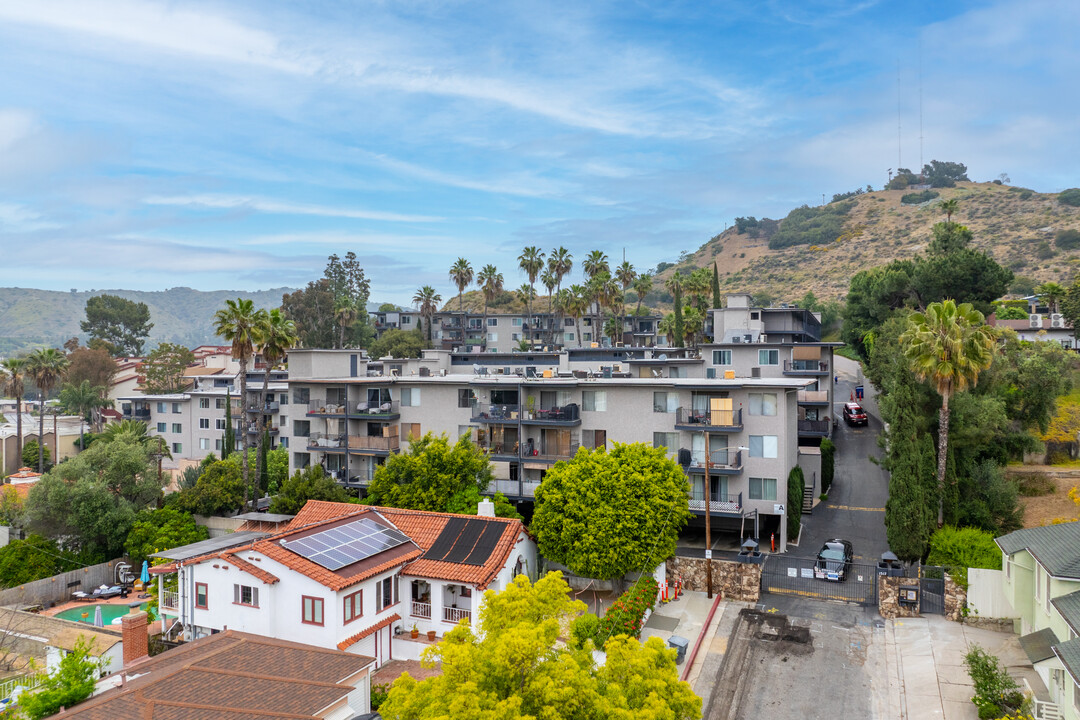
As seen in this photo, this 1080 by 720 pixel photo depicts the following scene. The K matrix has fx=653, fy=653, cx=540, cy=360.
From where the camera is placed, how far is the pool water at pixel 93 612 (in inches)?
1468

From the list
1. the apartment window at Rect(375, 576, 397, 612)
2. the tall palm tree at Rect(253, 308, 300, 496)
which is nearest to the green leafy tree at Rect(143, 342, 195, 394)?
the tall palm tree at Rect(253, 308, 300, 496)

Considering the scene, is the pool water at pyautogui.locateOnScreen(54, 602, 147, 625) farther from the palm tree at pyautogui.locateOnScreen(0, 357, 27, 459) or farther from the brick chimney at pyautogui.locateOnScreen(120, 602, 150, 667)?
the palm tree at pyautogui.locateOnScreen(0, 357, 27, 459)

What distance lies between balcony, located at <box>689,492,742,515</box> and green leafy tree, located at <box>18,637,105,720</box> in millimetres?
30428

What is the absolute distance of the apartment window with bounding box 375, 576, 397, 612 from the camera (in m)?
28.8

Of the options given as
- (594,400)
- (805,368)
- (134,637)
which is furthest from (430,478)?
(805,368)

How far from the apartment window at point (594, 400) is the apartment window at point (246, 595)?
23702mm

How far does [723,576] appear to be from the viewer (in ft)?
110

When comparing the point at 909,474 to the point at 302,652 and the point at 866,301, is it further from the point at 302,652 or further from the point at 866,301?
the point at 866,301

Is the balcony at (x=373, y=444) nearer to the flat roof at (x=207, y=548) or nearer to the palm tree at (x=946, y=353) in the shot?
the flat roof at (x=207, y=548)

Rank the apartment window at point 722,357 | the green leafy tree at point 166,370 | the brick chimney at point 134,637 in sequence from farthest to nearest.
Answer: the green leafy tree at point 166,370
the apartment window at point 722,357
the brick chimney at point 134,637

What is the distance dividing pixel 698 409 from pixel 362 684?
26.3m

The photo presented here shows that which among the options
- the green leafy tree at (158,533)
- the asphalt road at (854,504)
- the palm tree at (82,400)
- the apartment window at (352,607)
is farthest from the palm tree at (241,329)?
the palm tree at (82,400)

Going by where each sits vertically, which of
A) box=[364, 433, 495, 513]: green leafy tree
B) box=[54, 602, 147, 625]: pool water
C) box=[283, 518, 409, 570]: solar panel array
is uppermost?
box=[364, 433, 495, 513]: green leafy tree

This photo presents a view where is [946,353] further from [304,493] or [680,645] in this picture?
[304,493]
